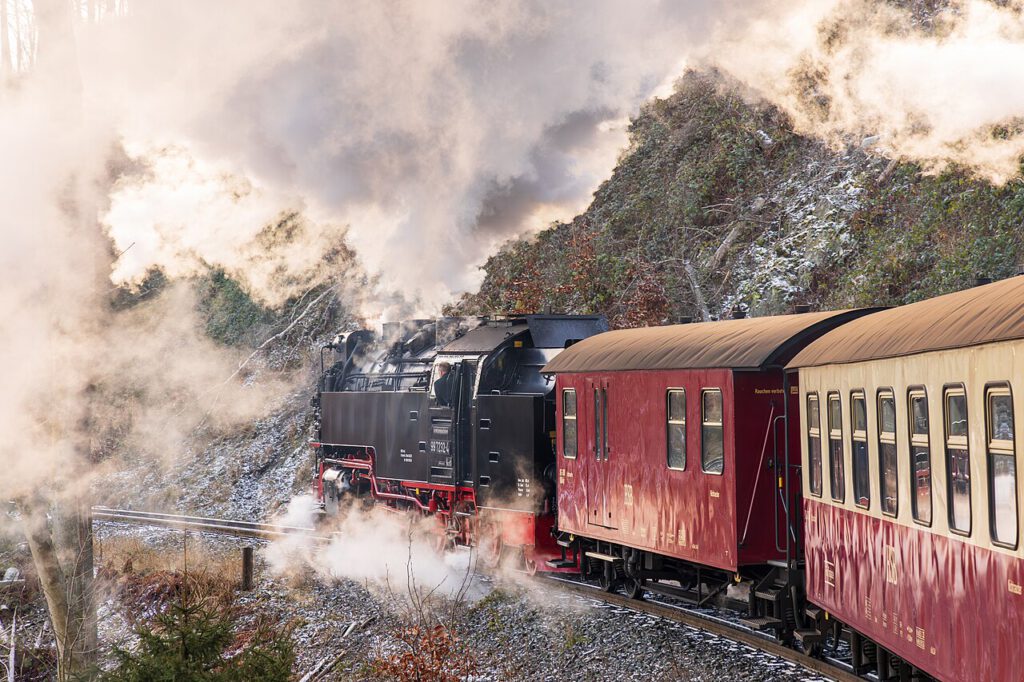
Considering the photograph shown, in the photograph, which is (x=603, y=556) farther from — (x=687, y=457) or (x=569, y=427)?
(x=687, y=457)

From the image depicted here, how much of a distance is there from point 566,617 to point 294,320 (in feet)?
95.2

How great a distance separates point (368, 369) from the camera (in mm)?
20969

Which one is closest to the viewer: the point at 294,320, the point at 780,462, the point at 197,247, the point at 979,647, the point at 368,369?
the point at 979,647

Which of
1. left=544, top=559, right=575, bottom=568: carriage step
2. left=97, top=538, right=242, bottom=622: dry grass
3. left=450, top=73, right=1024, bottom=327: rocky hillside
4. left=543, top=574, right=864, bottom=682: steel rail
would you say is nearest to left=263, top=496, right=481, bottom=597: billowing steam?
left=97, top=538, right=242, bottom=622: dry grass

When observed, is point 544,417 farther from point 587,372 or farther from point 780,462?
point 780,462

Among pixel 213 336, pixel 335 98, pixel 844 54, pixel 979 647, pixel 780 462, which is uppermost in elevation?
pixel 844 54

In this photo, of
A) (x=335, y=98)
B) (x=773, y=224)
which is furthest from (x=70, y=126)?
(x=773, y=224)

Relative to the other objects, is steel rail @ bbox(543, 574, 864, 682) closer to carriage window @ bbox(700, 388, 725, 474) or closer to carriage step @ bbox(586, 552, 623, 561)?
carriage step @ bbox(586, 552, 623, 561)

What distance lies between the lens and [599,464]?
13375 mm

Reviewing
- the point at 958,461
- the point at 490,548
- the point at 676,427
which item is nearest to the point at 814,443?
the point at 676,427

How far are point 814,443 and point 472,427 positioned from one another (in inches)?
291

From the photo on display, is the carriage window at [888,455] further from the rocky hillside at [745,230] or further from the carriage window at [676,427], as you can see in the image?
the rocky hillside at [745,230]

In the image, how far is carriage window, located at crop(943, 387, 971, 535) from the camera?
6309mm

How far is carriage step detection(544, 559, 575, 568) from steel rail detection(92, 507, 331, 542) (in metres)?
6.52
